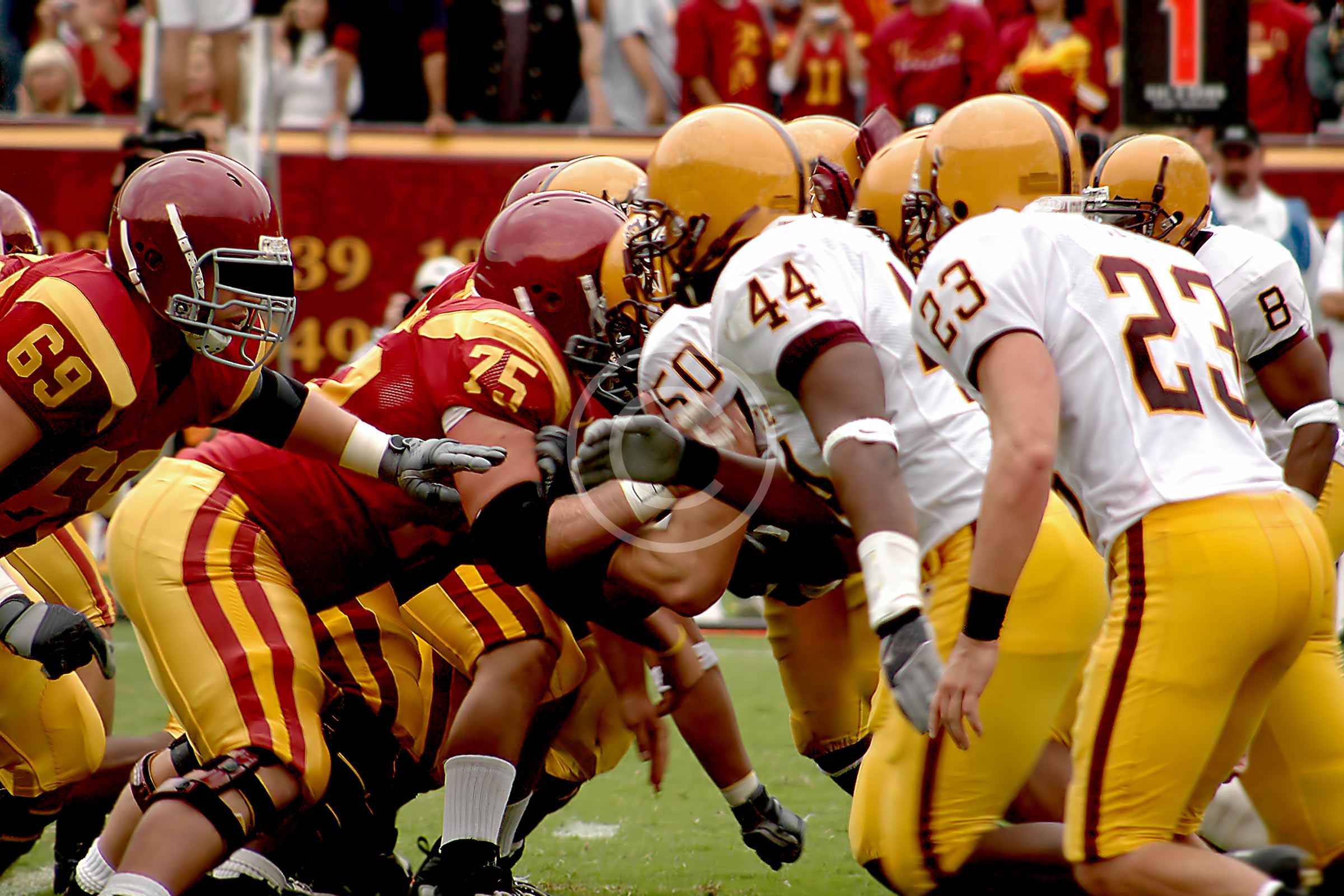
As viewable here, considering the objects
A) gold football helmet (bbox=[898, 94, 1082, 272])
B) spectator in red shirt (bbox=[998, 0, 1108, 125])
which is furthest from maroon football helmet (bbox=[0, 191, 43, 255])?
spectator in red shirt (bbox=[998, 0, 1108, 125])

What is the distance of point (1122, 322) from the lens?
9.22 ft

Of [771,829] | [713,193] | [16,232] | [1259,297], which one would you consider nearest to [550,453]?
[713,193]

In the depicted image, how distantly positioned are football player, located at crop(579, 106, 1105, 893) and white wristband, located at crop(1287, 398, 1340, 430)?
1200 millimetres

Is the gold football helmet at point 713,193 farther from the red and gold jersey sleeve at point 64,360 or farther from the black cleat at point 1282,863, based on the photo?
the black cleat at point 1282,863

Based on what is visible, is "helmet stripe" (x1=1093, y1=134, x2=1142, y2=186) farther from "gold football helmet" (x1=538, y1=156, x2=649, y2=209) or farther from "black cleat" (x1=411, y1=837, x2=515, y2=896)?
"black cleat" (x1=411, y1=837, x2=515, y2=896)

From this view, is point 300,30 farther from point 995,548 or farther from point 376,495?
point 995,548

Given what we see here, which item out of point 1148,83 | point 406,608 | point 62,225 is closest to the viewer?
point 406,608

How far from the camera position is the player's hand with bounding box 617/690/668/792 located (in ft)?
12.1

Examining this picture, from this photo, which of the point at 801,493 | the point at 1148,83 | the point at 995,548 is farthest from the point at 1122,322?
the point at 1148,83

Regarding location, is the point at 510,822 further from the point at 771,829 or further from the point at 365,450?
the point at 365,450

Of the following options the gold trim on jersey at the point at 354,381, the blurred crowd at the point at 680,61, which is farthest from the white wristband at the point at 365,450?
the blurred crowd at the point at 680,61

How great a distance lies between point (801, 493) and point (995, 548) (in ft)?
2.41

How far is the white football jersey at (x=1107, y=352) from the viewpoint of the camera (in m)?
2.77

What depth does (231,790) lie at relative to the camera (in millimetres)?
3299
